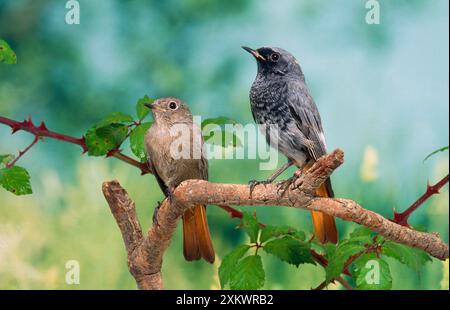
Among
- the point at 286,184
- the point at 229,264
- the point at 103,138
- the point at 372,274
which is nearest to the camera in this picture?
the point at 286,184

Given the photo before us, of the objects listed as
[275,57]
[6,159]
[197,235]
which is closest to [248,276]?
[197,235]

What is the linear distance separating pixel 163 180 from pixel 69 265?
69 cm

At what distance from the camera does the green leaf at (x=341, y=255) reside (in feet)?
6.51

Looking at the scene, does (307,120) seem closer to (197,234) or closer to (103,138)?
(197,234)

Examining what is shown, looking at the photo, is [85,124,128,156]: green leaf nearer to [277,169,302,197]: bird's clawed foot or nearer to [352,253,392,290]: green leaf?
[277,169,302,197]: bird's clawed foot

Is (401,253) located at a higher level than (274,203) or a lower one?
lower

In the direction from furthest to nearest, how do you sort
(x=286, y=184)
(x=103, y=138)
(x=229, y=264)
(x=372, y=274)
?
(x=103, y=138) → (x=229, y=264) → (x=372, y=274) → (x=286, y=184)

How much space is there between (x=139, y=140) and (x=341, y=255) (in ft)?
2.24

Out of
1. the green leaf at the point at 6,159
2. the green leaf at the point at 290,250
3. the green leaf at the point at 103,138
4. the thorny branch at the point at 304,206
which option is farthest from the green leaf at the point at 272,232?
the green leaf at the point at 6,159

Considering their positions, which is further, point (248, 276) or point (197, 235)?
point (197, 235)

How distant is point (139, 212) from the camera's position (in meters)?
2.65

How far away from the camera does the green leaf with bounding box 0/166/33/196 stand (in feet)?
6.57

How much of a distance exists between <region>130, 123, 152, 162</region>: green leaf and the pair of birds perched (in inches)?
0.6

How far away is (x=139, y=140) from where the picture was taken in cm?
211
